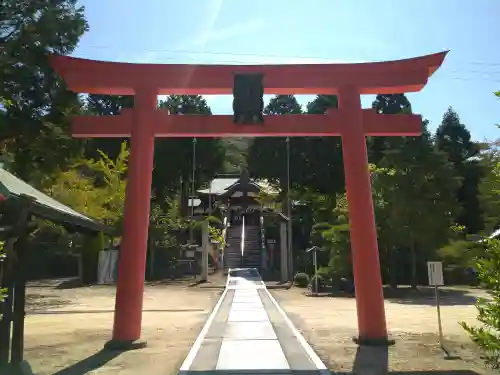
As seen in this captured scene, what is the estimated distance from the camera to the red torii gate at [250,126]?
934 centimetres

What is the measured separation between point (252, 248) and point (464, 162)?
19155mm

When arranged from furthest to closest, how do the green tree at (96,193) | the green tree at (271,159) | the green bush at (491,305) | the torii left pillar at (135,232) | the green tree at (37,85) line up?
the green tree at (271,159) < the green tree at (96,193) < the green tree at (37,85) < the torii left pillar at (135,232) < the green bush at (491,305)

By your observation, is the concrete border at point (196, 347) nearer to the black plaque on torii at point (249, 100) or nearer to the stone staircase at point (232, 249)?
the black plaque on torii at point (249, 100)

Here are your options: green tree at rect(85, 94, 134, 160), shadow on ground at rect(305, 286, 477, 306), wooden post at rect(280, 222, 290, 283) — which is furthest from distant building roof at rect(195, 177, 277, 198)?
shadow on ground at rect(305, 286, 477, 306)

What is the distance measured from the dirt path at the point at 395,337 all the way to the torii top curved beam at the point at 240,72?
18.0 ft

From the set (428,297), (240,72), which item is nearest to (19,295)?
(240,72)

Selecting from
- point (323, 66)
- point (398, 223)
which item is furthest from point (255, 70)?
point (398, 223)

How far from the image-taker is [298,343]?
933 centimetres

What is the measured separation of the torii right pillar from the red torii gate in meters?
0.02

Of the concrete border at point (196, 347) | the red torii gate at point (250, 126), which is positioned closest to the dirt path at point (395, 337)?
the red torii gate at point (250, 126)

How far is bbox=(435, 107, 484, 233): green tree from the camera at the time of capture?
112 feet

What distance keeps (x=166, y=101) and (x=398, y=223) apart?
1051 inches

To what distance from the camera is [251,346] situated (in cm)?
895

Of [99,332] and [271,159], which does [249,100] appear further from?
[271,159]
